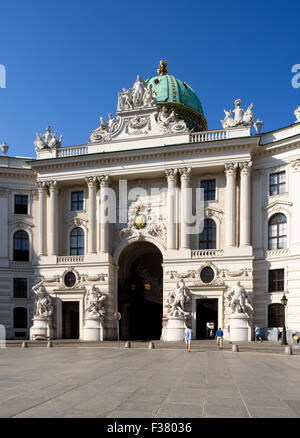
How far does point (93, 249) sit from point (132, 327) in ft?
34.9

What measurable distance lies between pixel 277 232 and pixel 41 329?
80.2 ft

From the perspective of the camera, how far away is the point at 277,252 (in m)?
40.5

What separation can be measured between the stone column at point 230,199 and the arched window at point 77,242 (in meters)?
15.4

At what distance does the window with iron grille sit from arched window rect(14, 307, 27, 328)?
480 inches

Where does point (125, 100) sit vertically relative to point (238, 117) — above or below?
above

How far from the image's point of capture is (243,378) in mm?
16844

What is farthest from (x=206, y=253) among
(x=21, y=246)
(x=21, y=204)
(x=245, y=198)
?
(x=21, y=204)

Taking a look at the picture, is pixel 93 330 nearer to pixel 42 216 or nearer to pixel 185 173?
pixel 42 216

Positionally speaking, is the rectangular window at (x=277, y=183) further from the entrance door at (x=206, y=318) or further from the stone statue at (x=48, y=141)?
the stone statue at (x=48, y=141)

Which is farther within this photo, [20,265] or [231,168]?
[20,265]

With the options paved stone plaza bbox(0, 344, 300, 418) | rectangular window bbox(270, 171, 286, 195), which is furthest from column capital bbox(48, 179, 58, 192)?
paved stone plaza bbox(0, 344, 300, 418)

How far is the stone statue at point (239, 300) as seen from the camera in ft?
127

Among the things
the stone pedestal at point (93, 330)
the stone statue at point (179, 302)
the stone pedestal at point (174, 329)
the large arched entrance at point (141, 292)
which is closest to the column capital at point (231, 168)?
the stone statue at point (179, 302)
